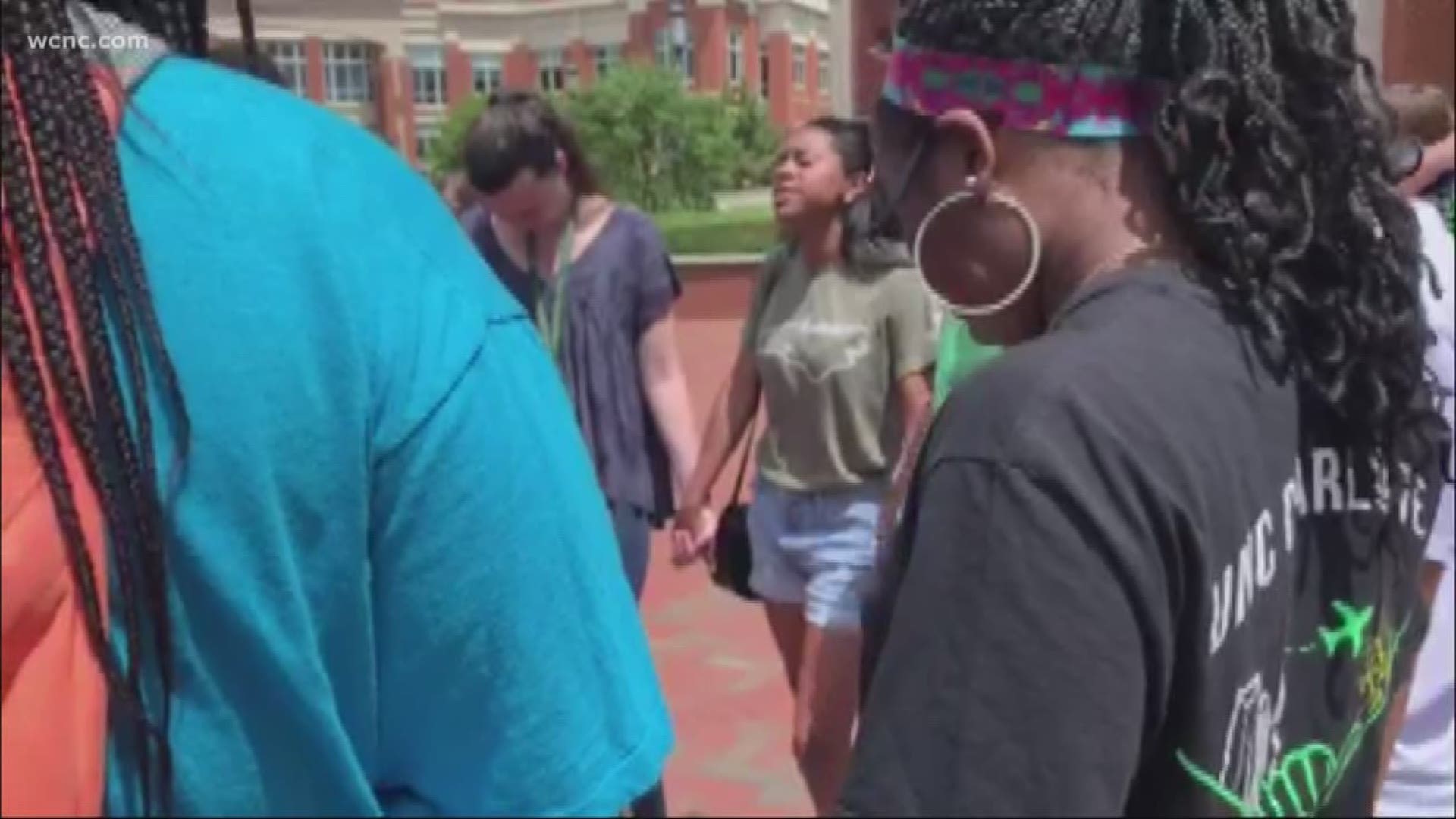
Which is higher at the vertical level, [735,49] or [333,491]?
[735,49]

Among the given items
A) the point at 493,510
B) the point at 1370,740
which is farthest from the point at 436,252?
the point at 1370,740

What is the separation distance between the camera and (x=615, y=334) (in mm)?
4191

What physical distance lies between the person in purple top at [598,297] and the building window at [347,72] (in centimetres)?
119

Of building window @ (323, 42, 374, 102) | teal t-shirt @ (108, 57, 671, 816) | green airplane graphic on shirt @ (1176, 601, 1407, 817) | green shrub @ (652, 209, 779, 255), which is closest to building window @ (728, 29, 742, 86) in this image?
building window @ (323, 42, 374, 102)

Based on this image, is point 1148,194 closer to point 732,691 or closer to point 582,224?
point 582,224

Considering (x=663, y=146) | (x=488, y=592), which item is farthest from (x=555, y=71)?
(x=663, y=146)

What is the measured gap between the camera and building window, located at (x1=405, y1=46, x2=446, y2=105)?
9.62ft

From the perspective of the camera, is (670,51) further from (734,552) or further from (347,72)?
(734,552)

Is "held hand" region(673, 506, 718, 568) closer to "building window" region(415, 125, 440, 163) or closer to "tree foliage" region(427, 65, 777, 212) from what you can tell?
"tree foliage" region(427, 65, 777, 212)

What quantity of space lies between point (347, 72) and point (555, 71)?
1.58m

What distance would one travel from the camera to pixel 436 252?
0.99 m

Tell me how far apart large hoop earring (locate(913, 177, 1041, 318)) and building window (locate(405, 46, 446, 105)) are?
1.43 metres

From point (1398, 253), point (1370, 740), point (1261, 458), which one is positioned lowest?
point (1370, 740)

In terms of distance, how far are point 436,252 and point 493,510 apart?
151 mm
